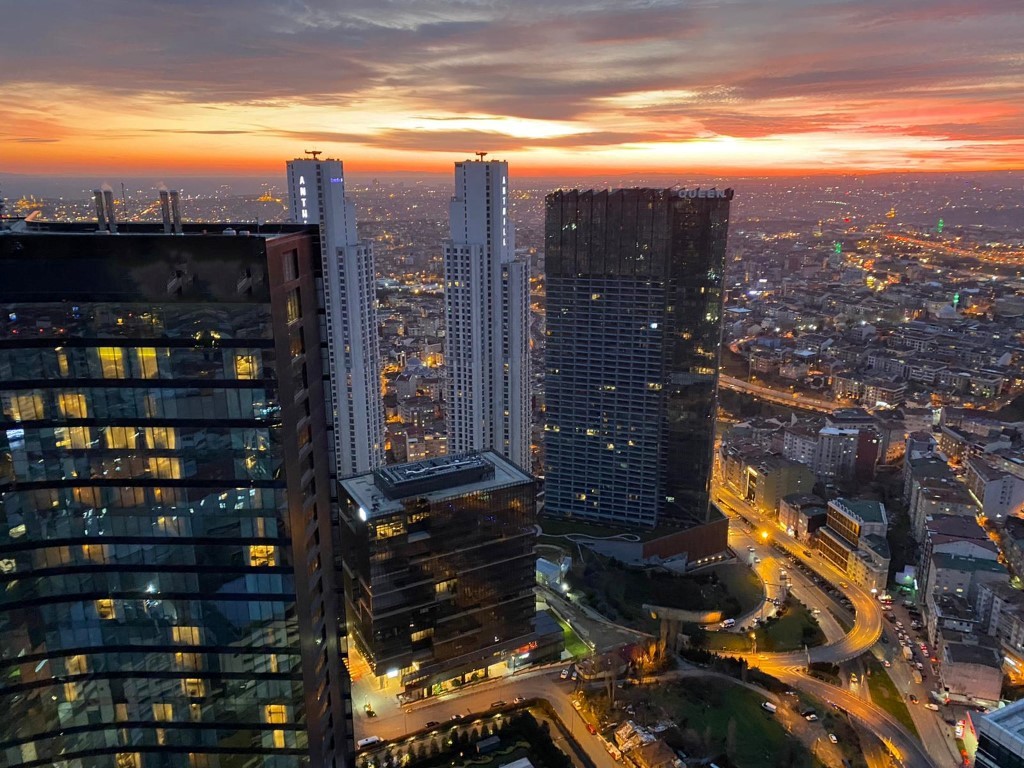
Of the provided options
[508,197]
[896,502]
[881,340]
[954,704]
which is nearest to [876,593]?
[954,704]

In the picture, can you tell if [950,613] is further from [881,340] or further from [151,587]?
[881,340]

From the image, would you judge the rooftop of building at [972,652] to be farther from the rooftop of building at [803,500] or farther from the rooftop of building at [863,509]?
the rooftop of building at [803,500]

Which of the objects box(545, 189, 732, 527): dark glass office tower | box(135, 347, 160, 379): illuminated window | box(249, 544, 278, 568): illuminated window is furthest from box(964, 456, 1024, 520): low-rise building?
box(135, 347, 160, 379): illuminated window

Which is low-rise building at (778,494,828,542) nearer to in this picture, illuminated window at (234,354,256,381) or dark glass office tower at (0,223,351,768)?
dark glass office tower at (0,223,351,768)

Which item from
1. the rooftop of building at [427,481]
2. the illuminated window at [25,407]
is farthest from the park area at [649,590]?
the illuminated window at [25,407]

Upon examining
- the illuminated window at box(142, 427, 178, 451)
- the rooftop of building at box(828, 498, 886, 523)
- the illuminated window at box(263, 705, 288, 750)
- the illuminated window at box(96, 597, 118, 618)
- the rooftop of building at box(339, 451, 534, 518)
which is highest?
the illuminated window at box(142, 427, 178, 451)

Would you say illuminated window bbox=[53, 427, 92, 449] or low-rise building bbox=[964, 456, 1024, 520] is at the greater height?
illuminated window bbox=[53, 427, 92, 449]

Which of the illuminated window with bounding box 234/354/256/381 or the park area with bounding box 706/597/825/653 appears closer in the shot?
the illuminated window with bounding box 234/354/256/381
